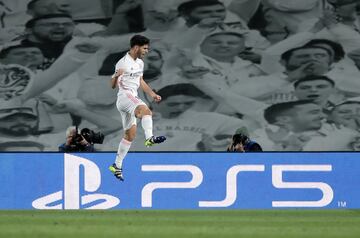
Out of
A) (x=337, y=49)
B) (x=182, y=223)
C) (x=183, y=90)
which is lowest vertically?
(x=182, y=223)

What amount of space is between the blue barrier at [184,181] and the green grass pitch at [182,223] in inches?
33.6

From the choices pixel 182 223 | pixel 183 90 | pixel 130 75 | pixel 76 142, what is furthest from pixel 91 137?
pixel 183 90

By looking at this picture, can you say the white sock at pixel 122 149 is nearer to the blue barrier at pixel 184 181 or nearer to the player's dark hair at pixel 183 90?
the blue barrier at pixel 184 181

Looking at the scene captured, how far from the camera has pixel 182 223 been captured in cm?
1170

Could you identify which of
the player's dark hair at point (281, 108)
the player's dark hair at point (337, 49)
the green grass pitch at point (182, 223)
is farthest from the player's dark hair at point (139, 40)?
the player's dark hair at point (337, 49)

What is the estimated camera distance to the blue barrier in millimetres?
15430

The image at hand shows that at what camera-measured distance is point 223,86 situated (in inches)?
846

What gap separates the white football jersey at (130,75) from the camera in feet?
45.2

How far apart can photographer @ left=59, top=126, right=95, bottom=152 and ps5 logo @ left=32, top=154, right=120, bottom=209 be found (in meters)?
0.66

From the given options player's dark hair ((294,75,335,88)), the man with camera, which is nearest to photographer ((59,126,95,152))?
the man with camera

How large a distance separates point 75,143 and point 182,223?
489 cm

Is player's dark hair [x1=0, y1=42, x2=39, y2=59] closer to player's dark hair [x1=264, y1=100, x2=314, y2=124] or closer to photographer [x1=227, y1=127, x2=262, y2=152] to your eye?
player's dark hair [x1=264, y1=100, x2=314, y2=124]

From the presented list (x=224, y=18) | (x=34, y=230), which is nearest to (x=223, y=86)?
(x=224, y=18)

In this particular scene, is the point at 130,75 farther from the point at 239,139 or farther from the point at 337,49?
the point at 337,49
